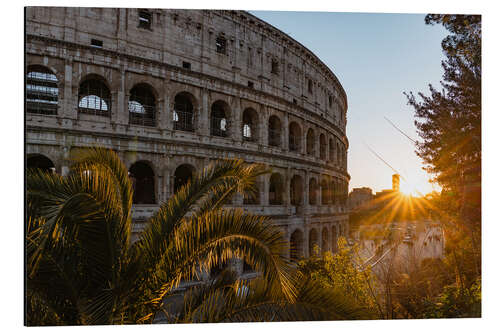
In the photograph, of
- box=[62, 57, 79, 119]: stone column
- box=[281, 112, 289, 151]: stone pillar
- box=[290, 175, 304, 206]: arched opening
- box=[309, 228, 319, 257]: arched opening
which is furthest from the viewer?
box=[309, 228, 319, 257]: arched opening

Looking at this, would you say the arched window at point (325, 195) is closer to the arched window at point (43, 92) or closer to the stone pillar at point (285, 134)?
the stone pillar at point (285, 134)

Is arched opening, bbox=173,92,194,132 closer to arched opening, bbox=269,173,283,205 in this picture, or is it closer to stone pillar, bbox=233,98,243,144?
stone pillar, bbox=233,98,243,144

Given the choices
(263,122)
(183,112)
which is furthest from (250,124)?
(183,112)

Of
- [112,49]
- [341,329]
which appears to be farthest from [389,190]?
[112,49]

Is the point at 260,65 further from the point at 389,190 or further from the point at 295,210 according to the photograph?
the point at 389,190

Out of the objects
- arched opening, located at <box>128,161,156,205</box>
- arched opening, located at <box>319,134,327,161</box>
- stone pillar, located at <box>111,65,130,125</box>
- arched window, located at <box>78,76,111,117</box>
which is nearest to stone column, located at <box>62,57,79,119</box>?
arched window, located at <box>78,76,111,117</box>

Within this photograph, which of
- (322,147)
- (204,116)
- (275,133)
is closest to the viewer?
(204,116)

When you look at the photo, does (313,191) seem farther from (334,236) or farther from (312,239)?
(334,236)
